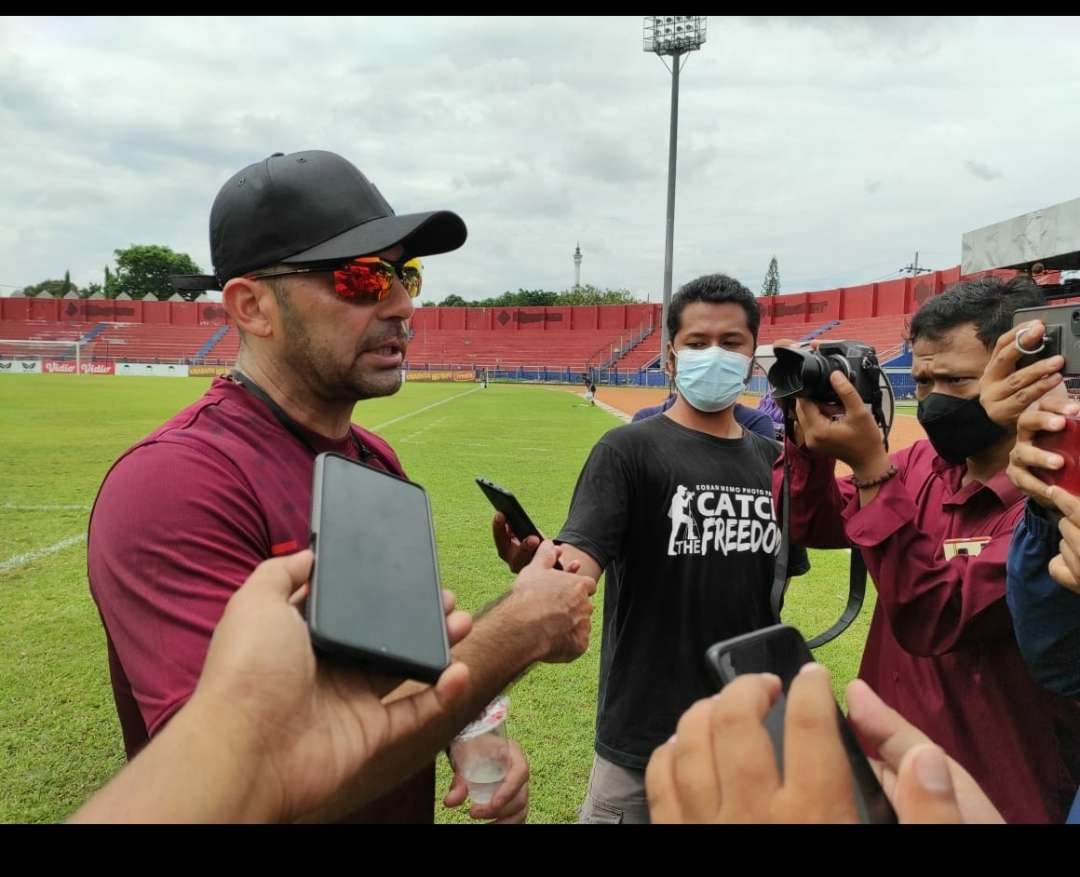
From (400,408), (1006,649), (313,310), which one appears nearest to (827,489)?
(1006,649)

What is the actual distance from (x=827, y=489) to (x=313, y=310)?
1724mm

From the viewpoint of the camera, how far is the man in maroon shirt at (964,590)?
1831mm

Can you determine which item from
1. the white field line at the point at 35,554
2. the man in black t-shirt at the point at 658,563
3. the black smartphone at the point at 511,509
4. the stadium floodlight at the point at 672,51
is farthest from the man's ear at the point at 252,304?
the stadium floodlight at the point at 672,51

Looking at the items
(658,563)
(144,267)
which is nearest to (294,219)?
(658,563)

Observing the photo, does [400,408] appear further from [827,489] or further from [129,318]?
[129,318]

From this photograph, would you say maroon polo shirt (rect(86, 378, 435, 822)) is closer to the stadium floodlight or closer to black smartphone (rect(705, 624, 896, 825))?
black smartphone (rect(705, 624, 896, 825))

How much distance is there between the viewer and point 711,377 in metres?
2.90

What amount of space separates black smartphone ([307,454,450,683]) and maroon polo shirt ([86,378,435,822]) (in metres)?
0.36

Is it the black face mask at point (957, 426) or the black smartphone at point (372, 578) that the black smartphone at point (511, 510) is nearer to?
the black smartphone at point (372, 578)

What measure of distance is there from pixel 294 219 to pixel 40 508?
337 inches

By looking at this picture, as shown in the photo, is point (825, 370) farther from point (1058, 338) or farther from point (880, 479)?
point (1058, 338)

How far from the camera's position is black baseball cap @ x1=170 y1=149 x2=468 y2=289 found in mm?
1784

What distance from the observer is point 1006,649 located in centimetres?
192

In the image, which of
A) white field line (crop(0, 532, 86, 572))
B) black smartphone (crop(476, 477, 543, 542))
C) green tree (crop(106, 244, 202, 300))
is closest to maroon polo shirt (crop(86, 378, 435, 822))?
black smartphone (crop(476, 477, 543, 542))
